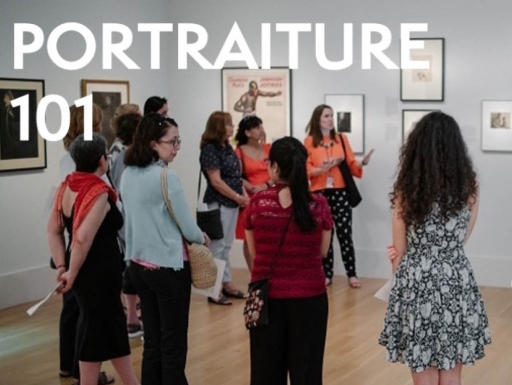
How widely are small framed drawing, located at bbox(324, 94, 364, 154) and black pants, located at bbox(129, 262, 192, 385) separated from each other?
5.32 metres

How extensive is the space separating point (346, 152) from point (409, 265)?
5.25m

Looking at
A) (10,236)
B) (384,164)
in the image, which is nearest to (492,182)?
(384,164)

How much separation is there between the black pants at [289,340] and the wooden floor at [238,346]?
1.82 metres

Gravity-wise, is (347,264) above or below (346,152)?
below

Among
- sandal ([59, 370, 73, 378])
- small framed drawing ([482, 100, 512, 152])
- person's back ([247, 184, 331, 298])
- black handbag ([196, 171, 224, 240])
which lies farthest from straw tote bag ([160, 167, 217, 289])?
small framed drawing ([482, 100, 512, 152])

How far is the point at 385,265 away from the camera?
10.5 metres

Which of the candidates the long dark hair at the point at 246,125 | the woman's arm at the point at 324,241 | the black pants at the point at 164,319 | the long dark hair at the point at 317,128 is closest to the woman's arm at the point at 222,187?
the long dark hair at the point at 246,125

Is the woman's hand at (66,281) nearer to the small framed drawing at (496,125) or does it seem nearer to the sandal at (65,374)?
the sandal at (65,374)

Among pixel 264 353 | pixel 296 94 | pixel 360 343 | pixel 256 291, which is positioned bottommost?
pixel 360 343

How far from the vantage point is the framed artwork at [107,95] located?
1016cm

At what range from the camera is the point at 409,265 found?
460cm

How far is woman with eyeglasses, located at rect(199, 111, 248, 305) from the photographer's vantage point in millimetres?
8727

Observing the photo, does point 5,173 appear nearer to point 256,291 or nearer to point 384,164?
point 384,164

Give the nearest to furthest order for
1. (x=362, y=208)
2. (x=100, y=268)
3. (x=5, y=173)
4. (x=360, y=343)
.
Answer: (x=100, y=268) < (x=360, y=343) < (x=5, y=173) < (x=362, y=208)
